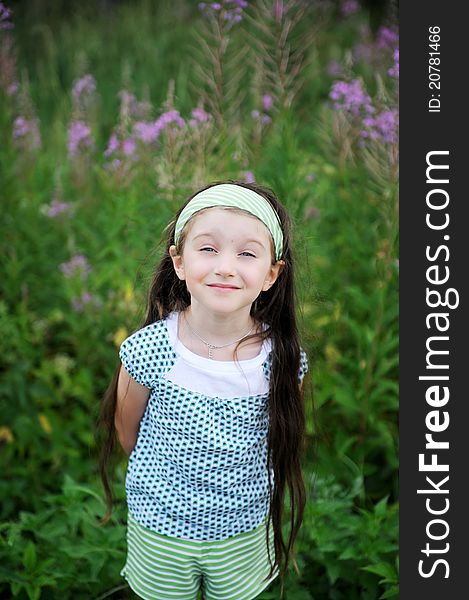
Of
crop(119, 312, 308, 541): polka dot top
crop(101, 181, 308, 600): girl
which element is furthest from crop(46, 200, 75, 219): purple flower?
crop(119, 312, 308, 541): polka dot top

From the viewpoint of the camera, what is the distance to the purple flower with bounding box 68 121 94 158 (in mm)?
3590

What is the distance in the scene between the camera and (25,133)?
3.70 m

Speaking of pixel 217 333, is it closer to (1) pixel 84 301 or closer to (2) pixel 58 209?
(1) pixel 84 301

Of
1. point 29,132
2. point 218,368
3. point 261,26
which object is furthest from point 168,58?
point 218,368

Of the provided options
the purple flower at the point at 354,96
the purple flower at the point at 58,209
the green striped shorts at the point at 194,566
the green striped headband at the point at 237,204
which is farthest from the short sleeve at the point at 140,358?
the purple flower at the point at 58,209

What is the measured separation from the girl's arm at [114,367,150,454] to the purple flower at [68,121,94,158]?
6.75 feet

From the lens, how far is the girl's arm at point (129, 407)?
6.09 ft

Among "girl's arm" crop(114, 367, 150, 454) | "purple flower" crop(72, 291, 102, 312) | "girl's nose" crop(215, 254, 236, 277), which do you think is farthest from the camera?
"purple flower" crop(72, 291, 102, 312)

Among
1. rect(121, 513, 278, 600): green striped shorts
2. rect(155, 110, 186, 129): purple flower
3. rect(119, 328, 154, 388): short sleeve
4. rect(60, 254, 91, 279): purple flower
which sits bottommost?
rect(121, 513, 278, 600): green striped shorts

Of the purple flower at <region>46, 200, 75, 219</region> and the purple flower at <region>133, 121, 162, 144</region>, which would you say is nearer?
the purple flower at <region>133, 121, 162, 144</region>

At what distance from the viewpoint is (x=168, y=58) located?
786 cm

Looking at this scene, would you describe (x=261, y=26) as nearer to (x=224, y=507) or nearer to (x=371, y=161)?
(x=371, y=161)

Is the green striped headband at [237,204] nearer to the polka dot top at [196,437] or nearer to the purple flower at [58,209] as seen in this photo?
the polka dot top at [196,437]

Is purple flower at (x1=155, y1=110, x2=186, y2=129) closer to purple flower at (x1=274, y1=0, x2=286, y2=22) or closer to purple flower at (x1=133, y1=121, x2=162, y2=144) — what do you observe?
purple flower at (x1=133, y1=121, x2=162, y2=144)
